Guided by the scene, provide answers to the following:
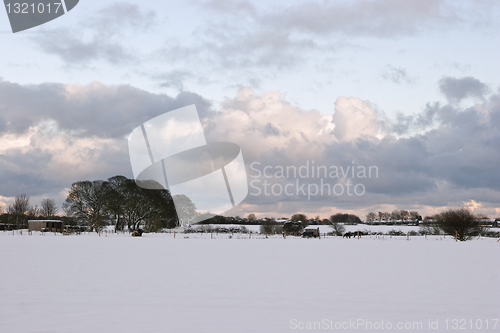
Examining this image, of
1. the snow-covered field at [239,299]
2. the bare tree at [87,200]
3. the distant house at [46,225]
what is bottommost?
the distant house at [46,225]

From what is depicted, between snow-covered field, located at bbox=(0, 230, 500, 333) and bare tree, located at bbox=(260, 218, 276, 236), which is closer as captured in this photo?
snow-covered field, located at bbox=(0, 230, 500, 333)

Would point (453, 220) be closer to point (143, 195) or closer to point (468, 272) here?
point (468, 272)

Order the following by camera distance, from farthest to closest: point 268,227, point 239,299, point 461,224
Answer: point 268,227 → point 461,224 → point 239,299

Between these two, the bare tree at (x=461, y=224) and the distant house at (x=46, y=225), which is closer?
the bare tree at (x=461, y=224)

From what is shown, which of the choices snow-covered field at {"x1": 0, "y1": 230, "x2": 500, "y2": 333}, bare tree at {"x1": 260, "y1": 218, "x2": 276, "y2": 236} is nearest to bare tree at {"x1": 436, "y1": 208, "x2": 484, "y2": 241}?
bare tree at {"x1": 260, "y1": 218, "x2": 276, "y2": 236}

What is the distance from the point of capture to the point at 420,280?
13.9 metres

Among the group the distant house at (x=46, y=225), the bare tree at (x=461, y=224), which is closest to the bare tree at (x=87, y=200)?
the distant house at (x=46, y=225)

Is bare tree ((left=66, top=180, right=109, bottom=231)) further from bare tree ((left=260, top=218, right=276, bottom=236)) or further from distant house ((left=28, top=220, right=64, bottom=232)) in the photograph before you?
bare tree ((left=260, top=218, right=276, bottom=236))

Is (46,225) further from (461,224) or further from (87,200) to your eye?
(461,224)

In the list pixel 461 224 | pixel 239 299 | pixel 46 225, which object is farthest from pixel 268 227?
pixel 239 299

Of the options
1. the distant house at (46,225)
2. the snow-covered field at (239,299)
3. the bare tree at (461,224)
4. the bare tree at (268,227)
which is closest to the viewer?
the snow-covered field at (239,299)

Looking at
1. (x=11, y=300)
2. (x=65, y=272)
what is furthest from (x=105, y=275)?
(x=11, y=300)

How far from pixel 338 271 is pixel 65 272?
1069 centimetres

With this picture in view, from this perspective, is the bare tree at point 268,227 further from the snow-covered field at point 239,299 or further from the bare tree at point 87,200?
the snow-covered field at point 239,299
